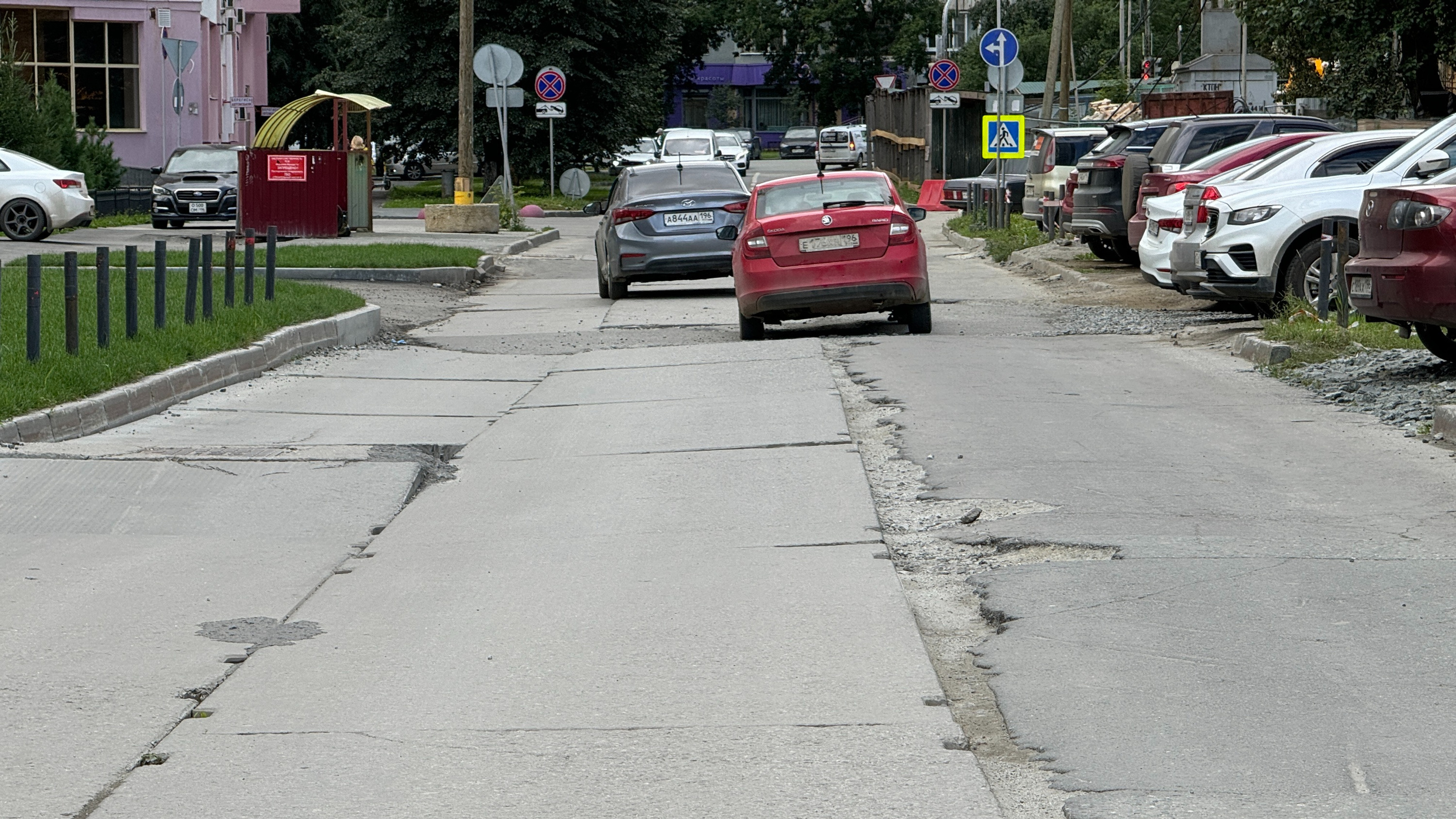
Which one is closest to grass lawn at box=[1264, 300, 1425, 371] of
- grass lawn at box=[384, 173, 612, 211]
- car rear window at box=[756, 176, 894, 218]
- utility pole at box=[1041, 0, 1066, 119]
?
car rear window at box=[756, 176, 894, 218]

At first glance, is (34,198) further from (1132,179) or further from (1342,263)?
(1342,263)

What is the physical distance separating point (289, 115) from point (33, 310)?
66.9 ft

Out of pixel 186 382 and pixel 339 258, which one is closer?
pixel 186 382

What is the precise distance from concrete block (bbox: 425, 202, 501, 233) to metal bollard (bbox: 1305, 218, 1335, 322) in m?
20.3

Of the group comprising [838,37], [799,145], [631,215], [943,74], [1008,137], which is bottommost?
[631,215]

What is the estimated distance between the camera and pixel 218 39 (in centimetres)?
4897

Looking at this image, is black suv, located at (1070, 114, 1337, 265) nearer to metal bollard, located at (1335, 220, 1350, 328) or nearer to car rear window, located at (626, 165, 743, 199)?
car rear window, located at (626, 165, 743, 199)

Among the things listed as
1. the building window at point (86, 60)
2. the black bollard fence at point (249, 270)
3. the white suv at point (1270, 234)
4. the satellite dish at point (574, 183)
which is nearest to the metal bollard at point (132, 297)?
the black bollard fence at point (249, 270)

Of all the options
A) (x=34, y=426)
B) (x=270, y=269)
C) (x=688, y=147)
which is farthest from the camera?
(x=688, y=147)

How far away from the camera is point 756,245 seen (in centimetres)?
1435

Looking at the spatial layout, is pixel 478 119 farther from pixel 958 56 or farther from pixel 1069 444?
pixel 958 56

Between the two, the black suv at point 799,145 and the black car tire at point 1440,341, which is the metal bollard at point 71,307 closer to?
the black car tire at point 1440,341

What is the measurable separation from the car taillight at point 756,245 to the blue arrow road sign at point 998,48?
14926 mm

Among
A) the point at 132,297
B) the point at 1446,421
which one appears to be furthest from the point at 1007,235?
the point at 1446,421
